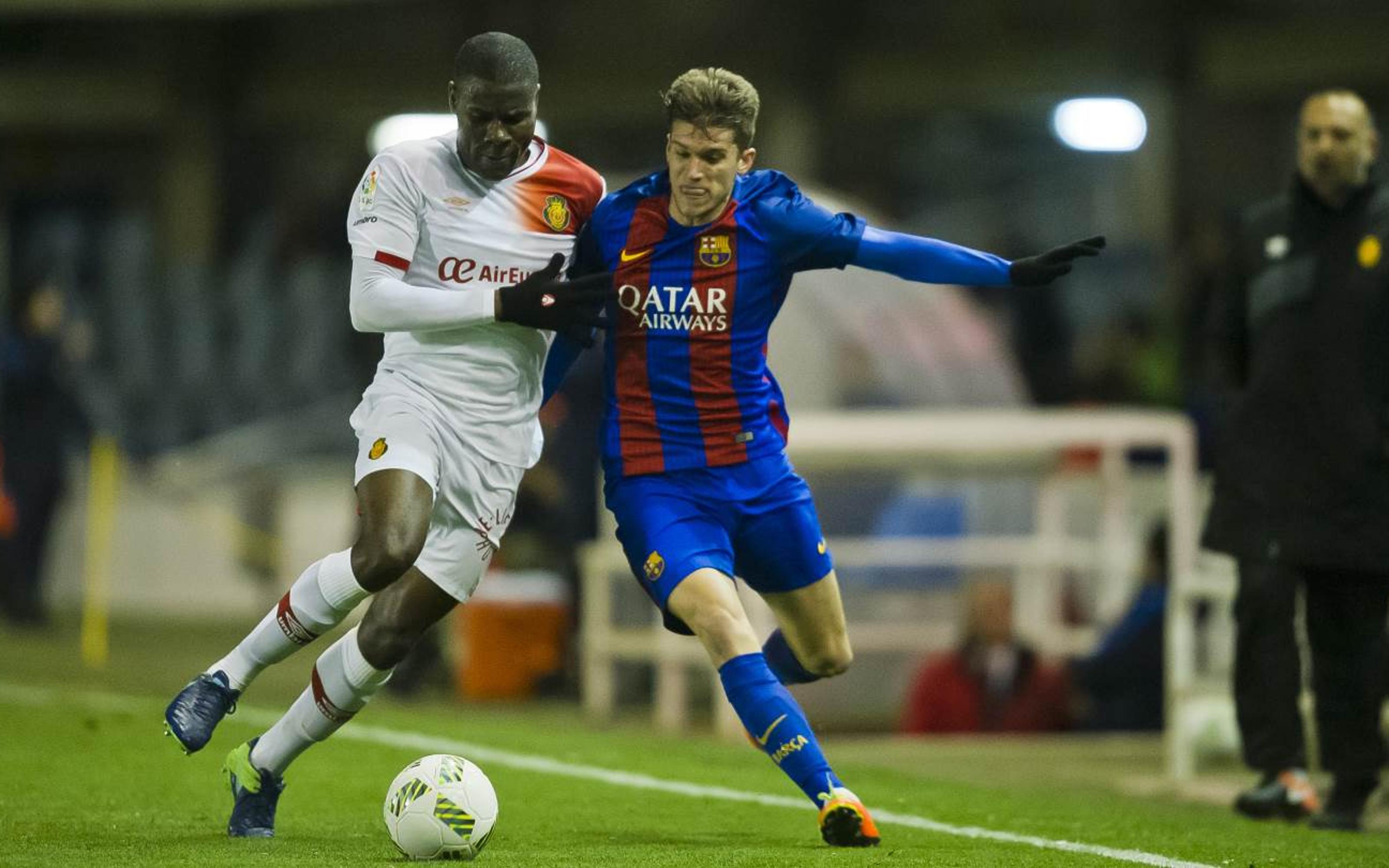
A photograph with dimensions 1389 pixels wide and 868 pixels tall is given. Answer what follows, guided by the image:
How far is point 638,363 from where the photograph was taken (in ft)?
19.7

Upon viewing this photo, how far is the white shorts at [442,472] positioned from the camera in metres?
5.72

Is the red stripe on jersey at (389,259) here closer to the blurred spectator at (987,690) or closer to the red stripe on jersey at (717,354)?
the red stripe on jersey at (717,354)

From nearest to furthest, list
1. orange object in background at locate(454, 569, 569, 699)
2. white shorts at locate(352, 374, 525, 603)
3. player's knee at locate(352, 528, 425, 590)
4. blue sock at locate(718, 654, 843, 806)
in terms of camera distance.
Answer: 1. player's knee at locate(352, 528, 425, 590)
2. blue sock at locate(718, 654, 843, 806)
3. white shorts at locate(352, 374, 525, 603)
4. orange object in background at locate(454, 569, 569, 699)

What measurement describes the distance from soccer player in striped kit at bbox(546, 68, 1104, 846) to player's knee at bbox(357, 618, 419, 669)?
682mm

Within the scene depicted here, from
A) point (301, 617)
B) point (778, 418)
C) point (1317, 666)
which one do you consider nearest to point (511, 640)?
point (1317, 666)

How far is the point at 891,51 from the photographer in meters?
20.5

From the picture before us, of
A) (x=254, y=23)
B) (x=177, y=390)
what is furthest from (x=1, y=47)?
(x=177, y=390)

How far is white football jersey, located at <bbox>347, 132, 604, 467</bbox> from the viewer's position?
5.84 meters

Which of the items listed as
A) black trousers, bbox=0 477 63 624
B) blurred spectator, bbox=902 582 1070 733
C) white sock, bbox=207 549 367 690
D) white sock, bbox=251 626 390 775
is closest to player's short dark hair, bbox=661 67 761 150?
white sock, bbox=207 549 367 690

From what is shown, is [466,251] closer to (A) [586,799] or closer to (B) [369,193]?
(B) [369,193]

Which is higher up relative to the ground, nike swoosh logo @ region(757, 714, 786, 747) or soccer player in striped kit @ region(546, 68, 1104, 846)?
soccer player in striped kit @ region(546, 68, 1104, 846)

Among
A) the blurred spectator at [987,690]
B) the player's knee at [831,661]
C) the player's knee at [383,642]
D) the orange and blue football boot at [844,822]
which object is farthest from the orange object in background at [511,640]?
the orange and blue football boot at [844,822]

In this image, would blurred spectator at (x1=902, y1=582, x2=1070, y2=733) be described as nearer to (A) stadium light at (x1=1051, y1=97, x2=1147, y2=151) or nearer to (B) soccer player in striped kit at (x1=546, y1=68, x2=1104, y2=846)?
(B) soccer player in striped kit at (x1=546, y1=68, x2=1104, y2=846)

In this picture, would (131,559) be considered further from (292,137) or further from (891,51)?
(891,51)
